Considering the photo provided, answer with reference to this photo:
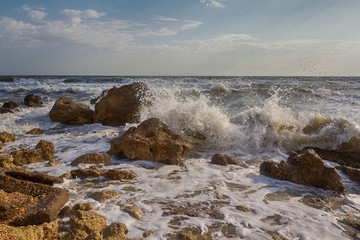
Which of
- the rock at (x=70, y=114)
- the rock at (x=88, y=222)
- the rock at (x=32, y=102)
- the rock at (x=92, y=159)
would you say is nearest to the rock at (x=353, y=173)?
the rock at (x=88, y=222)

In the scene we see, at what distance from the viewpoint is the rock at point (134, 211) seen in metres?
2.34

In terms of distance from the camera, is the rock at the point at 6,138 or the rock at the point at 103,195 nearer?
the rock at the point at 103,195

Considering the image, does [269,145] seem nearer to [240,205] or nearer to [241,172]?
[241,172]

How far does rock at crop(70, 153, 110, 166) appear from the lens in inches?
147

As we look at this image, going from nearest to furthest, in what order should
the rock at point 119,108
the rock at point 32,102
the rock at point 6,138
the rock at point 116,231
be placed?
the rock at point 116,231, the rock at point 6,138, the rock at point 119,108, the rock at point 32,102

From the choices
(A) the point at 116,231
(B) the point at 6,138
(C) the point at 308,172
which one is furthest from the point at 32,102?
(C) the point at 308,172

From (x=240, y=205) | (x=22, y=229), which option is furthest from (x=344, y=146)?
(x=22, y=229)

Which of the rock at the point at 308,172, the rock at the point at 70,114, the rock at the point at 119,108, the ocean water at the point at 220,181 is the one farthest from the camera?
the rock at the point at 70,114

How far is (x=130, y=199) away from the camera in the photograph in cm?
271

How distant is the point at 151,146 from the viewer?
13.2 feet

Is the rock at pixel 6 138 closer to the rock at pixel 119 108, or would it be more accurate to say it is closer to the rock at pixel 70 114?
the rock at pixel 70 114

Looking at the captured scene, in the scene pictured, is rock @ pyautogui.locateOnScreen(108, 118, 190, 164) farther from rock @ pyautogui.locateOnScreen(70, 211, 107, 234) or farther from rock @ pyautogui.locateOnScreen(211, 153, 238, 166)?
rock @ pyautogui.locateOnScreen(70, 211, 107, 234)

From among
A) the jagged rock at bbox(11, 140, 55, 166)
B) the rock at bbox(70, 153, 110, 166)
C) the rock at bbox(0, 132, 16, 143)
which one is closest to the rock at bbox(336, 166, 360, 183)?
the rock at bbox(70, 153, 110, 166)

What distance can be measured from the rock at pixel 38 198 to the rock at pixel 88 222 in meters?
0.21
